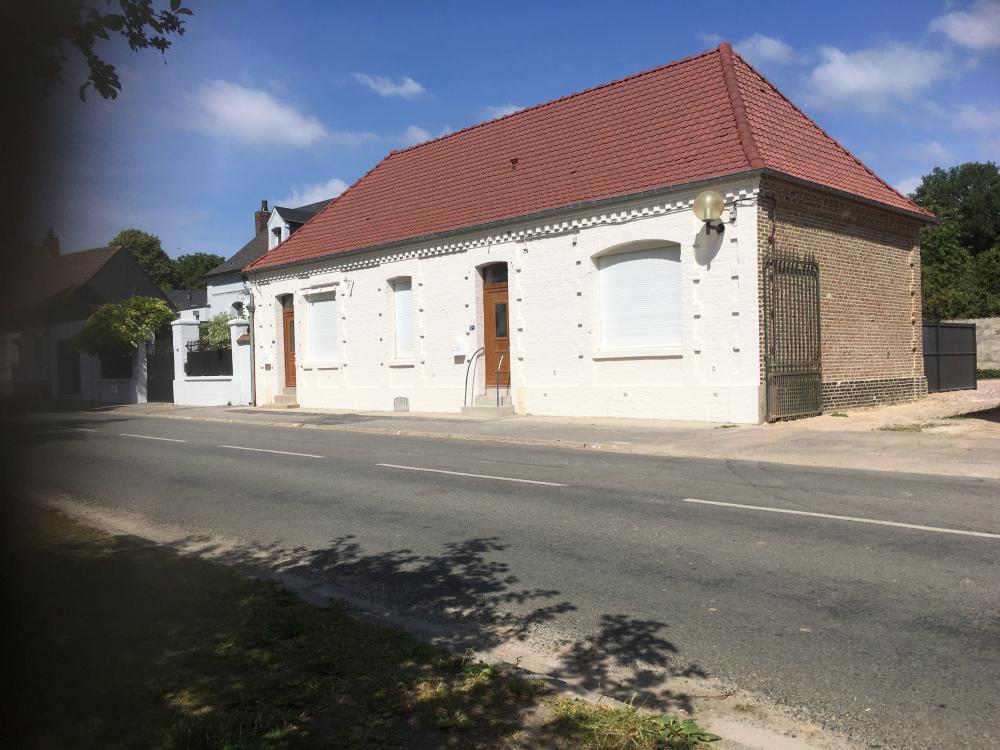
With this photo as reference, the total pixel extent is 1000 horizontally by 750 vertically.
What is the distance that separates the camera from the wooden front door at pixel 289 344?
28234 millimetres

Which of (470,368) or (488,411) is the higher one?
(470,368)

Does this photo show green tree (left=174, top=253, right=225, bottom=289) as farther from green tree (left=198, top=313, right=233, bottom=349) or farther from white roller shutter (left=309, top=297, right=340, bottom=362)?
white roller shutter (left=309, top=297, right=340, bottom=362)

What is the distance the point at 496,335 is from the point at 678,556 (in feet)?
50.2

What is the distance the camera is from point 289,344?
28.4m

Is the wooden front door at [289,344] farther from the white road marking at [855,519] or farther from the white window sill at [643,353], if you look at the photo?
the white road marking at [855,519]

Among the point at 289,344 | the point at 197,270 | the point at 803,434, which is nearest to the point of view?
the point at 803,434

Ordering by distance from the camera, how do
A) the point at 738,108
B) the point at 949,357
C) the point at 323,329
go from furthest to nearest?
the point at 323,329 < the point at 949,357 < the point at 738,108

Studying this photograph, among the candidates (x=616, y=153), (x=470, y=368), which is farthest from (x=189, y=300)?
(x=616, y=153)

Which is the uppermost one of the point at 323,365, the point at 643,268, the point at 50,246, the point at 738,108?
the point at 738,108

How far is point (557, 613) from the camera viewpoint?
510 cm

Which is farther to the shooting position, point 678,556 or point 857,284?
point 857,284

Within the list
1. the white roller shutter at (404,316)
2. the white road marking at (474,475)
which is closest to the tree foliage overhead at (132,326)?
the white roller shutter at (404,316)

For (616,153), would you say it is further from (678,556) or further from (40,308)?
(40,308)

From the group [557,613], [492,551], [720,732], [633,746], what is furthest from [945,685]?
[492,551]
